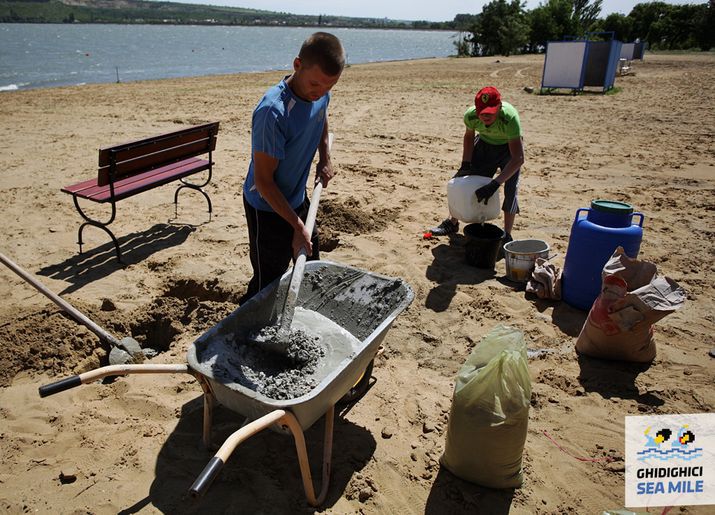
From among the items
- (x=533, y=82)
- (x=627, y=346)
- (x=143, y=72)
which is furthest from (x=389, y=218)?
(x=143, y=72)

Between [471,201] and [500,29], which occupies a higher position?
[500,29]

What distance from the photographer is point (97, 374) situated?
6.18 feet

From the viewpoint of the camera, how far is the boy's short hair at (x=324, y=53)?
2162 mm

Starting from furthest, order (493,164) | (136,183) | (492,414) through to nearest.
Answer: (136,183) < (493,164) < (492,414)

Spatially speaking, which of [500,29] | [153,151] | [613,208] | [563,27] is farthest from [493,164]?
[563,27]

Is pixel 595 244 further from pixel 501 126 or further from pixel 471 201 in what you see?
pixel 501 126

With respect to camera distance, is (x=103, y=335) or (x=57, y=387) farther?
(x=103, y=335)

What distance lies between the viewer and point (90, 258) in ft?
14.4

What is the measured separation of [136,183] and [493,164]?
3.34 metres

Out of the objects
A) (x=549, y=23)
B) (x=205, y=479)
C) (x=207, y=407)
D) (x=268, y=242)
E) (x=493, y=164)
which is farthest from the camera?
(x=549, y=23)

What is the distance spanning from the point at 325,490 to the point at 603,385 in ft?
5.89

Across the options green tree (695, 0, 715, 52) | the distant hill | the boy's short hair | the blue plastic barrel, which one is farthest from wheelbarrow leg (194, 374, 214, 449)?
the distant hill

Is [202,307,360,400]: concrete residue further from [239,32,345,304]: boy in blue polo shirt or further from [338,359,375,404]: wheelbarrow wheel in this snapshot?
[239,32,345,304]: boy in blue polo shirt

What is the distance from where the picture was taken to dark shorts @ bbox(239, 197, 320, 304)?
266cm
